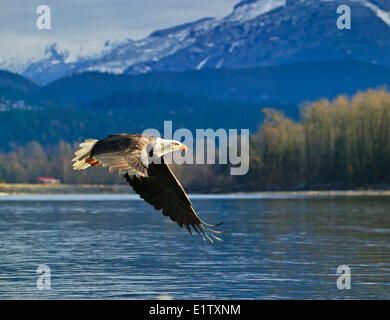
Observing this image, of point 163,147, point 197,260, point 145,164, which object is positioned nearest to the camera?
point 145,164

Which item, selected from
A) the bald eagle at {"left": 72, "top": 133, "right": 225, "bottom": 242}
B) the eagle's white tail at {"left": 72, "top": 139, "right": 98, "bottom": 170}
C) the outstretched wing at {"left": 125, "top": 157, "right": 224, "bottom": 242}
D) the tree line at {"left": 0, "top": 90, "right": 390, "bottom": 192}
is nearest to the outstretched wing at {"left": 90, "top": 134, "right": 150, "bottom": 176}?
the bald eagle at {"left": 72, "top": 133, "right": 225, "bottom": 242}

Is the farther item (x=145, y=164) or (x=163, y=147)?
(x=163, y=147)

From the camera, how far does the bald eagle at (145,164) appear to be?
1142 cm

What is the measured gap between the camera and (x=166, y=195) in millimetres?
15031

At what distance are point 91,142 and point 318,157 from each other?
10255 centimetres

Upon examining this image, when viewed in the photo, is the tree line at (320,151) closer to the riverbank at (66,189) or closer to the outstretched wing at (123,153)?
the riverbank at (66,189)

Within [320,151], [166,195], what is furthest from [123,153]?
[320,151]

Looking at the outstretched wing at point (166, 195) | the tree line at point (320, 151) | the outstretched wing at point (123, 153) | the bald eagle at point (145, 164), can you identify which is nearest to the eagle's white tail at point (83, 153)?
the bald eagle at point (145, 164)

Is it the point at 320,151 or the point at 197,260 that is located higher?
the point at 320,151

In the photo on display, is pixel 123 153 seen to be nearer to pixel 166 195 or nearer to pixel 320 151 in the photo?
pixel 166 195

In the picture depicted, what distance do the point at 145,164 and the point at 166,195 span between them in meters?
3.51

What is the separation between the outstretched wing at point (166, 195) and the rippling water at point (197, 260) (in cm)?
569

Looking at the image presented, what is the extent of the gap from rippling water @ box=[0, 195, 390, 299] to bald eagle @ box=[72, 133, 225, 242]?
5715 mm
